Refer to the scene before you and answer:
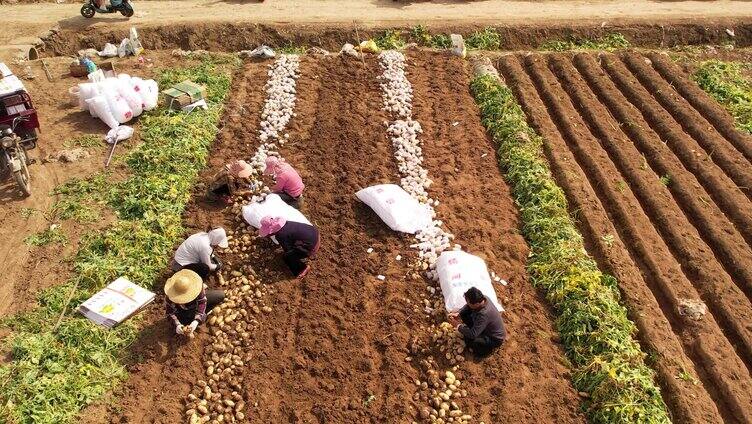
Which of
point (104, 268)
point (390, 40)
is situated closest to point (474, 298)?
point (104, 268)

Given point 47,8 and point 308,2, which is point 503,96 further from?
point 47,8

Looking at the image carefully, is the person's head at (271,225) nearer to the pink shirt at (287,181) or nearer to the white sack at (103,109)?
the pink shirt at (287,181)

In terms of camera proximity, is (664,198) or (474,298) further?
Result: (664,198)

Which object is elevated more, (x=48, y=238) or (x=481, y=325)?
(x=481, y=325)

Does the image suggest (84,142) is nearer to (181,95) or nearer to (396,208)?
(181,95)

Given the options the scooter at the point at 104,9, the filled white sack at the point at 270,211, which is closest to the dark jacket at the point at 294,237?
the filled white sack at the point at 270,211

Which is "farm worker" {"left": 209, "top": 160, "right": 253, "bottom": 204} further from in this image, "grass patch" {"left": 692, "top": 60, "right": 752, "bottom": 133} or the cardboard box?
"grass patch" {"left": 692, "top": 60, "right": 752, "bottom": 133}
